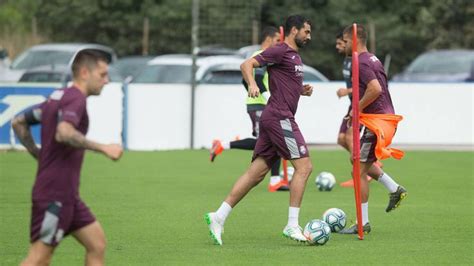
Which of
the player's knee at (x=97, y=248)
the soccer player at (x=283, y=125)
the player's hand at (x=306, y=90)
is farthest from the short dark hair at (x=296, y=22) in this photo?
the player's knee at (x=97, y=248)

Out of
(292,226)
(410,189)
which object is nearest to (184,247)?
(292,226)

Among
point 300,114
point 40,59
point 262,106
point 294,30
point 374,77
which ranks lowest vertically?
point 40,59

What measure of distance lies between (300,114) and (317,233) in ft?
42.7

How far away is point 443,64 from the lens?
29.7 m

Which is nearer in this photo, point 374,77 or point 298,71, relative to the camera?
point 298,71

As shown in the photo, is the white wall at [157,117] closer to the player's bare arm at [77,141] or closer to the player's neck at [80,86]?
the player's neck at [80,86]

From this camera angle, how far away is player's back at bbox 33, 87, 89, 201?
25.6 ft

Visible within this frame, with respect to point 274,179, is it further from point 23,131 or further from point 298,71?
point 23,131

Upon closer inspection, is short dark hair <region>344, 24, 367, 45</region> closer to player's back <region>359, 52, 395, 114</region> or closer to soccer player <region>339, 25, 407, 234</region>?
soccer player <region>339, 25, 407, 234</region>

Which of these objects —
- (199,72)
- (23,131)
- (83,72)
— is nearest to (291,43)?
(83,72)

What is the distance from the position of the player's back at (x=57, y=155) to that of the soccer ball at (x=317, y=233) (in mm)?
3504

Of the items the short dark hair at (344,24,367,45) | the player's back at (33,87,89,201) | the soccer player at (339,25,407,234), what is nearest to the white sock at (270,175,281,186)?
the soccer player at (339,25,407,234)

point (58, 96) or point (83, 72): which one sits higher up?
point (83, 72)

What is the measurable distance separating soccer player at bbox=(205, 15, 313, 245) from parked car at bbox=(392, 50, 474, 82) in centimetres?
1776
